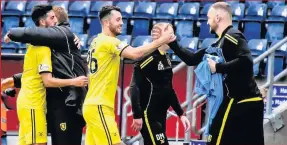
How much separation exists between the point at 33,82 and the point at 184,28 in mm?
8044

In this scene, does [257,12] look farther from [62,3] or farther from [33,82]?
[33,82]

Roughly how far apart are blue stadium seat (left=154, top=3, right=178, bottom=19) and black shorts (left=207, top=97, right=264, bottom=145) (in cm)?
900

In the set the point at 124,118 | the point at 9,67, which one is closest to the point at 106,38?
the point at 124,118

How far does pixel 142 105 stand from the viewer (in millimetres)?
9891

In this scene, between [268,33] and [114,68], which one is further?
[268,33]

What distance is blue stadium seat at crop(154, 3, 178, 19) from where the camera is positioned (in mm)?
17719

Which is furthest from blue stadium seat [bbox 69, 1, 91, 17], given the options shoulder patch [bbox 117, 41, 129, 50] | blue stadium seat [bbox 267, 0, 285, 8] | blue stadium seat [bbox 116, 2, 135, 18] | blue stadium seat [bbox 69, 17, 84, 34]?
shoulder patch [bbox 117, 41, 129, 50]

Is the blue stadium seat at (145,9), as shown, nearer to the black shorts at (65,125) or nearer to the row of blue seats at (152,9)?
the row of blue seats at (152,9)

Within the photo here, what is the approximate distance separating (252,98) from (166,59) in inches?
58.6

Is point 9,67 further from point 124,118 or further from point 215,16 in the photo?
point 215,16

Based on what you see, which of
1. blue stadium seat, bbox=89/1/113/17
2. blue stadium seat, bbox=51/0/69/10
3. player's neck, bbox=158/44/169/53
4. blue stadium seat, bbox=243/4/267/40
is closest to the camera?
player's neck, bbox=158/44/169/53

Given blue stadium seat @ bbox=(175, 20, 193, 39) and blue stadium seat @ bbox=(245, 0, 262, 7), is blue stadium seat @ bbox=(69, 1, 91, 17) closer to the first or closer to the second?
blue stadium seat @ bbox=(175, 20, 193, 39)

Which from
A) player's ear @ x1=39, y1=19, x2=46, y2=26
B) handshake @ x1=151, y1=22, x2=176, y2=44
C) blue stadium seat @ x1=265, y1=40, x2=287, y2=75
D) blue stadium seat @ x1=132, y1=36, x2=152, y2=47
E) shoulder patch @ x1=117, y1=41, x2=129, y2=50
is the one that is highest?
player's ear @ x1=39, y1=19, x2=46, y2=26

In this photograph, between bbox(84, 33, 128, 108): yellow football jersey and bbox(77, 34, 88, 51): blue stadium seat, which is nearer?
bbox(84, 33, 128, 108): yellow football jersey
